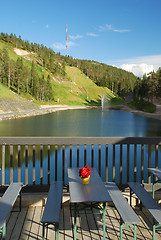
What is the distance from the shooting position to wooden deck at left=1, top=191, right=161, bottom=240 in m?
3.44

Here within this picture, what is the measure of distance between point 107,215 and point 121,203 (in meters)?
0.81

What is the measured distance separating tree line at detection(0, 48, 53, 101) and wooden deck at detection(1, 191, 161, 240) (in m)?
69.5

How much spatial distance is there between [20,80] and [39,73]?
36.3m

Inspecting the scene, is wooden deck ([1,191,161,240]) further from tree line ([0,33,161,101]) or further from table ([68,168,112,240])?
tree line ([0,33,161,101])

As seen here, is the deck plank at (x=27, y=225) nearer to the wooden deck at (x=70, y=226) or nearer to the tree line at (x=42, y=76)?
the wooden deck at (x=70, y=226)

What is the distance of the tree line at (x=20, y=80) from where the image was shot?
71169 mm

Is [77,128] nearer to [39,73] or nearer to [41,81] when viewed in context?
[41,81]

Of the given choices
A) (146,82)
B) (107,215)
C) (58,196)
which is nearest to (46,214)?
(58,196)

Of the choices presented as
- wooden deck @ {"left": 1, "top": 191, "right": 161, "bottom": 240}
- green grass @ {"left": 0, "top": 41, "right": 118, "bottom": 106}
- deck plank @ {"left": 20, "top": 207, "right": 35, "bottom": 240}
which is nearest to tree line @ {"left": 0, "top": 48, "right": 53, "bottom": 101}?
green grass @ {"left": 0, "top": 41, "right": 118, "bottom": 106}

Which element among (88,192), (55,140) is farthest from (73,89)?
(88,192)

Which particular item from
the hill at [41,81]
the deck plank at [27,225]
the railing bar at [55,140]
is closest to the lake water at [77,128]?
the railing bar at [55,140]

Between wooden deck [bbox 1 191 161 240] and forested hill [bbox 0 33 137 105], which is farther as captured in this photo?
forested hill [bbox 0 33 137 105]

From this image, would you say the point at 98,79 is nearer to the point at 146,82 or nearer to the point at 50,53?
the point at 50,53

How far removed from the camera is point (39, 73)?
10744 cm
